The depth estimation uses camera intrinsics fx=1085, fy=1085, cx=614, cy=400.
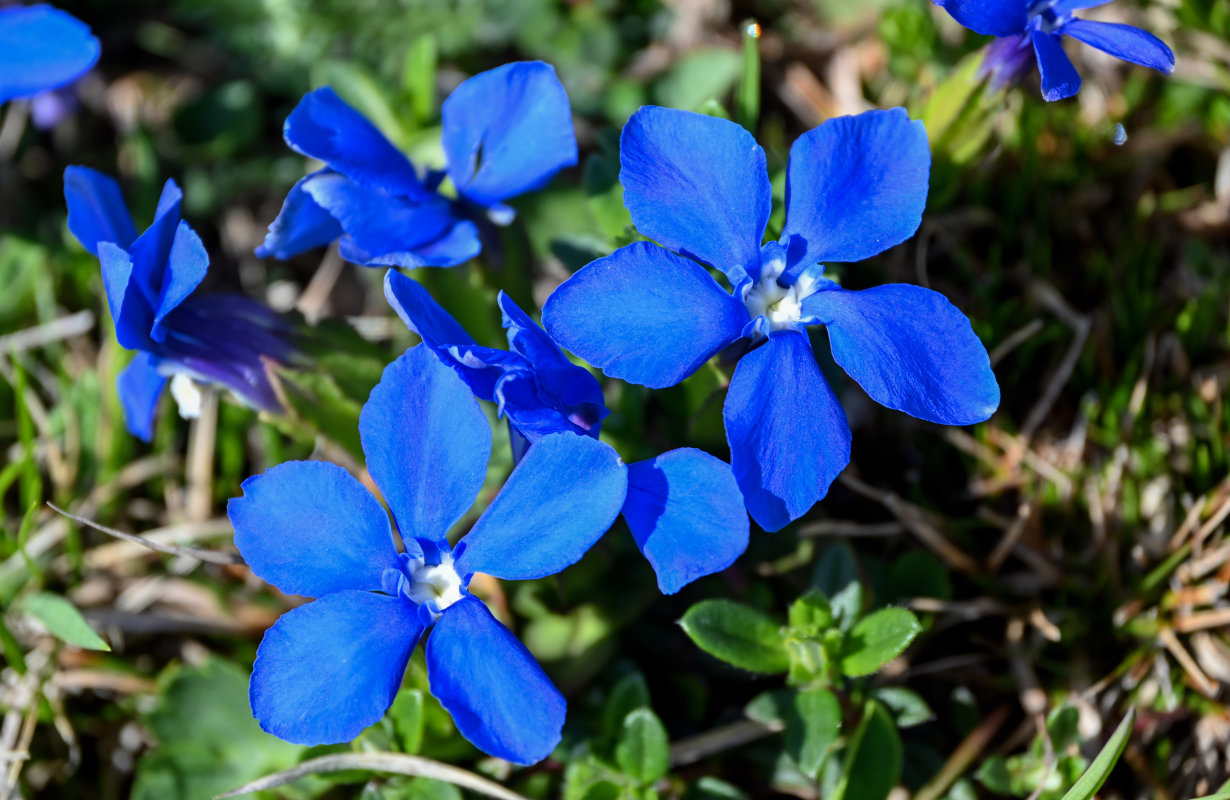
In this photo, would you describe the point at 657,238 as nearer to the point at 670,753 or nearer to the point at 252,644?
the point at 670,753

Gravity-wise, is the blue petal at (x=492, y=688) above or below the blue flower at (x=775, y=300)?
below

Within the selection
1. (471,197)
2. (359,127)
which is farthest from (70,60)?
(471,197)

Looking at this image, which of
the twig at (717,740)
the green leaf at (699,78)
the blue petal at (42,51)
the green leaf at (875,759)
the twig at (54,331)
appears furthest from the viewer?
the green leaf at (699,78)

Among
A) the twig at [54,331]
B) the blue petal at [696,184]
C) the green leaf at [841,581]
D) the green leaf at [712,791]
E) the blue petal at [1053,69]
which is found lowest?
the green leaf at [712,791]

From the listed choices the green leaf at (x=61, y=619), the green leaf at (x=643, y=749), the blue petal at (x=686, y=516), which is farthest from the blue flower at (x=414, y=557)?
the green leaf at (x=61, y=619)

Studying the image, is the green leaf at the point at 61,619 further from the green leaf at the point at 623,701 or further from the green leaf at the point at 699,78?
the green leaf at the point at 699,78

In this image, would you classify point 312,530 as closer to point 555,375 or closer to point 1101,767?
point 555,375

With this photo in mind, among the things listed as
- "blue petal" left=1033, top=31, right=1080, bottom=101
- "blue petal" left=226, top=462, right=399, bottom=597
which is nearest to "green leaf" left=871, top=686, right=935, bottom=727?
"blue petal" left=226, top=462, right=399, bottom=597
